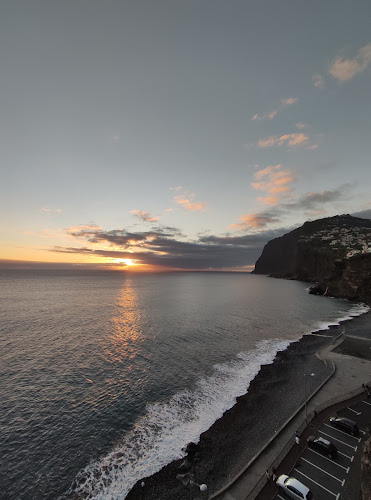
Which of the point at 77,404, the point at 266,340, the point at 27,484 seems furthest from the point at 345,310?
the point at 27,484

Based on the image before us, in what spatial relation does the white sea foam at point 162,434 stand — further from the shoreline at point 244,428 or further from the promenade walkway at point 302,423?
the promenade walkway at point 302,423

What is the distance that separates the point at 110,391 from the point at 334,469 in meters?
27.6

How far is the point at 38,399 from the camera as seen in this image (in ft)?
106

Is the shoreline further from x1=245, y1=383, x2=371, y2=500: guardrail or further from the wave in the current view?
the wave

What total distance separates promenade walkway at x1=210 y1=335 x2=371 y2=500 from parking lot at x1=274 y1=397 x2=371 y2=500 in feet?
3.01

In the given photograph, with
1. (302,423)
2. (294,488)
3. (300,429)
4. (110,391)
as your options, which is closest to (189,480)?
(294,488)

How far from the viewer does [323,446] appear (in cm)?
Result: 2152

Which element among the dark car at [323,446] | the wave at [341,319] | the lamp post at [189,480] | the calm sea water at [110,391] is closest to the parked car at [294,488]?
the dark car at [323,446]

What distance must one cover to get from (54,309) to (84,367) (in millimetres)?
61192

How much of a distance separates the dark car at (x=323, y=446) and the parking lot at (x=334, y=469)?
0.97 feet

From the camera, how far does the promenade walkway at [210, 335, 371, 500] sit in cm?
1883

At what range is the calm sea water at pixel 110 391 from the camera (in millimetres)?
22031

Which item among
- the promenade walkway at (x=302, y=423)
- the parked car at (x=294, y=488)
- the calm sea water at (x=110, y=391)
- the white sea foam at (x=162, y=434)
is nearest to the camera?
the parked car at (x=294, y=488)

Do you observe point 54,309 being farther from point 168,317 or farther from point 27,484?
point 27,484
